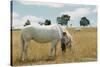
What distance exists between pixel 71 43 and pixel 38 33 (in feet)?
1.49

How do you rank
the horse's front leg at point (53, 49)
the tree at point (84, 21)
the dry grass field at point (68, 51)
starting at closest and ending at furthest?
the dry grass field at point (68, 51) → the horse's front leg at point (53, 49) → the tree at point (84, 21)

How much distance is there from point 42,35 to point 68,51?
399mm

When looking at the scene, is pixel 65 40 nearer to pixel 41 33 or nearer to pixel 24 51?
pixel 41 33

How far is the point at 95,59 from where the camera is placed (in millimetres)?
2730

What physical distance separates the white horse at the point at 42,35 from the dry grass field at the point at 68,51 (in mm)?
50

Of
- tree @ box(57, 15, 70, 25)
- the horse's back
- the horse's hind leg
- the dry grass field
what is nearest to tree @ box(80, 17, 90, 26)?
the dry grass field

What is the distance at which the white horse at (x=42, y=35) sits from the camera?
2436mm

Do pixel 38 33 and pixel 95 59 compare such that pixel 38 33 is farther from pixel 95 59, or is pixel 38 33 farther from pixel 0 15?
pixel 95 59

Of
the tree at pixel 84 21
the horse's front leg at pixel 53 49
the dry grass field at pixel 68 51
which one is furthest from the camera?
the tree at pixel 84 21

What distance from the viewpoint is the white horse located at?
2.44 meters

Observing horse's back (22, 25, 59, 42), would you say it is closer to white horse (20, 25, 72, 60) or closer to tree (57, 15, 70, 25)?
white horse (20, 25, 72, 60)

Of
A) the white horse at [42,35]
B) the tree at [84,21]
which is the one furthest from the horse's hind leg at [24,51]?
the tree at [84,21]

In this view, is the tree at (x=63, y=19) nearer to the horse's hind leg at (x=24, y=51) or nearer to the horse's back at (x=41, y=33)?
the horse's back at (x=41, y=33)

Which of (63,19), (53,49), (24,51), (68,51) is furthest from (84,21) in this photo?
(24,51)
